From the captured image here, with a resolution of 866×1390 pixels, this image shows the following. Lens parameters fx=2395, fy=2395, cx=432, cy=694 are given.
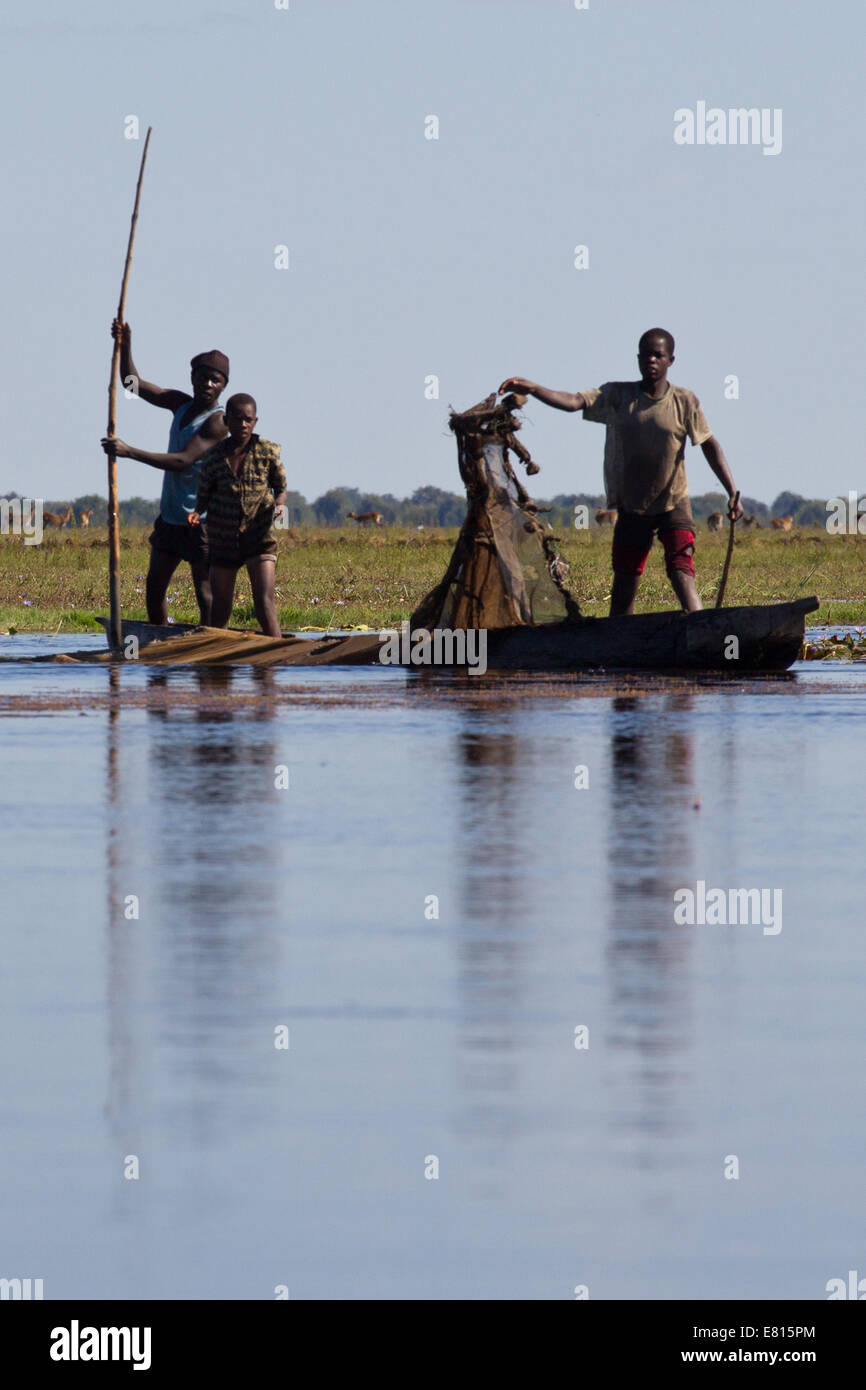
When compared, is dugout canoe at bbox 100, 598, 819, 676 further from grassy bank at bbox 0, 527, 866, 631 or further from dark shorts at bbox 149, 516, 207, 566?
grassy bank at bbox 0, 527, 866, 631

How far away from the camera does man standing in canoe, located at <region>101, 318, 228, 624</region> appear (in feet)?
Answer: 50.8

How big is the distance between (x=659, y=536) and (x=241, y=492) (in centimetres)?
270

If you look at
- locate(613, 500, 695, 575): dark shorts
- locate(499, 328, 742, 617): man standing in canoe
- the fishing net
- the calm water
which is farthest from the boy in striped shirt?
the calm water

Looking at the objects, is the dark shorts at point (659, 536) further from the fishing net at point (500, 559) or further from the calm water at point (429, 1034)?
the calm water at point (429, 1034)

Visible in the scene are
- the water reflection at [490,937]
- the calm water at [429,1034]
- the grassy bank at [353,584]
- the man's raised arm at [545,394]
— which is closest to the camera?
the calm water at [429,1034]

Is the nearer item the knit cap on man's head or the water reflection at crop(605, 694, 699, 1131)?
the water reflection at crop(605, 694, 699, 1131)

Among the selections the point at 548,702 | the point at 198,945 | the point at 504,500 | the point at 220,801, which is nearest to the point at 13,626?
the point at 504,500

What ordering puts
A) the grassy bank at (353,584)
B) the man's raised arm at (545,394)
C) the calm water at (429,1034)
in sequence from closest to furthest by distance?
the calm water at (429,1034) → the man's raised arm at (545,394) → the grassy bank at (353,584)

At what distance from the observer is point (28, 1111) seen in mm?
4359

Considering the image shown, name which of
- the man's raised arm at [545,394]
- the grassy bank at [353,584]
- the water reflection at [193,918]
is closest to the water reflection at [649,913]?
the water reflection at [193,918]

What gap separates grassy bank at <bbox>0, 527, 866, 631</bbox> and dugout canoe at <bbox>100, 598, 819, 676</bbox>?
4709 mm

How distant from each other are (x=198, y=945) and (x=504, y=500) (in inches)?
425

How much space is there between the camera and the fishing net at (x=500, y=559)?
1633 cm

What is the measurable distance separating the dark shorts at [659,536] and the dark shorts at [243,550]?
7.29 feet
